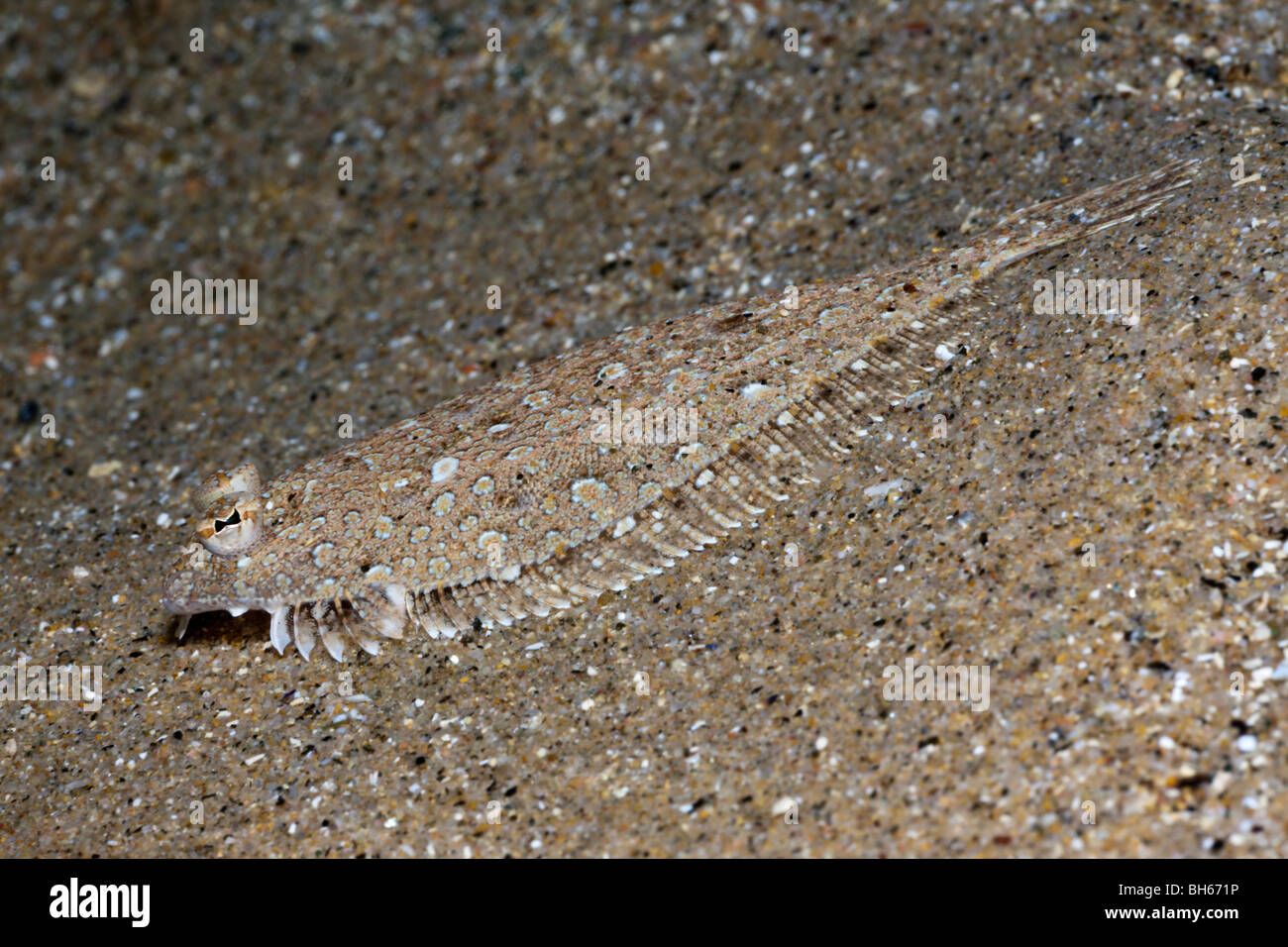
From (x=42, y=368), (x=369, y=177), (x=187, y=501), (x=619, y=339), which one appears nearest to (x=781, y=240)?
(x=619, y=339)

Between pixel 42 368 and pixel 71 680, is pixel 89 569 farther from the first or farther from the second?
pixel 42 368
